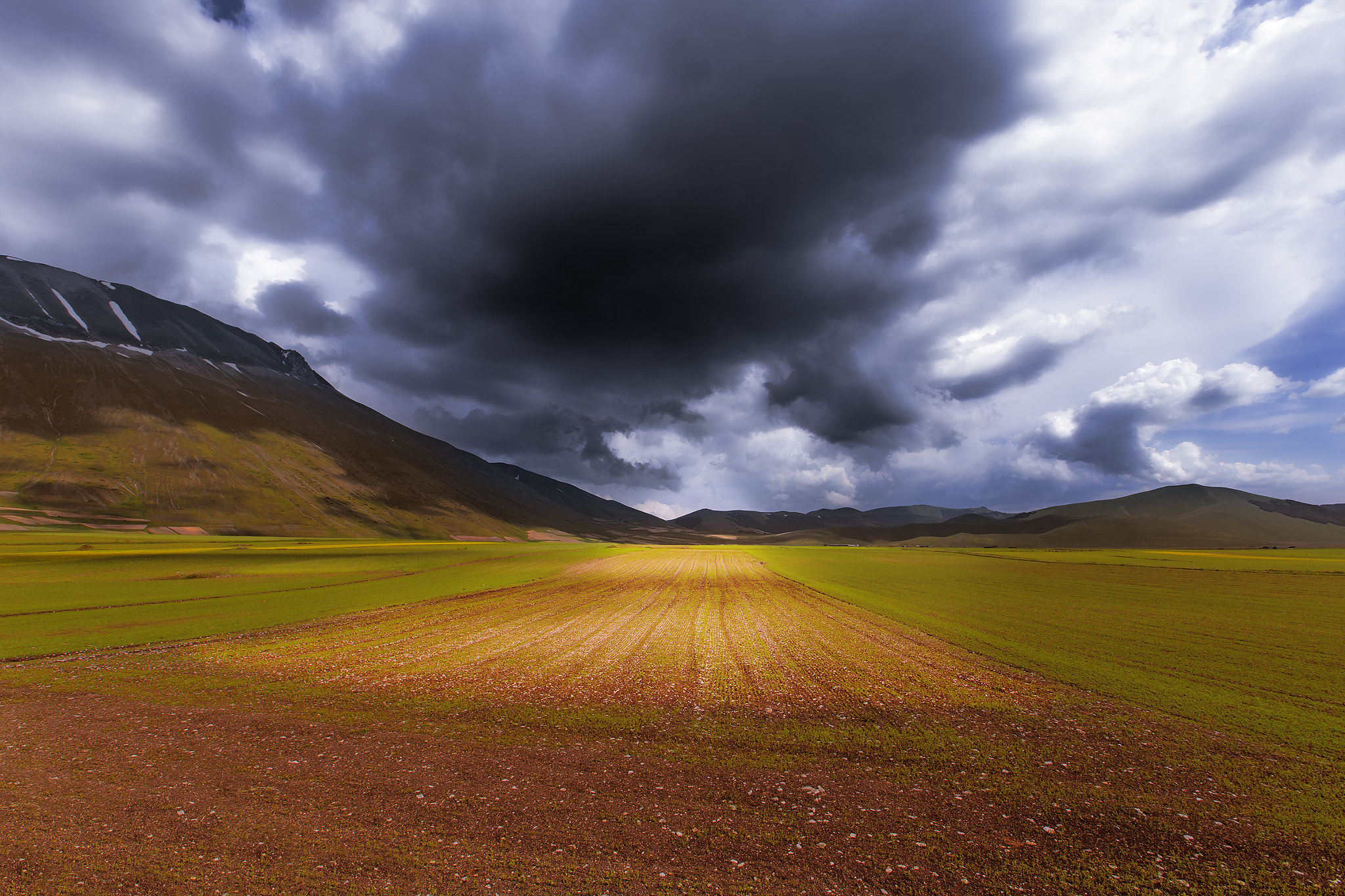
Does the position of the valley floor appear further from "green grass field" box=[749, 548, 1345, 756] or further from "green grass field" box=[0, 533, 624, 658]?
"green grass field" box=[0, 533, 624, 658]

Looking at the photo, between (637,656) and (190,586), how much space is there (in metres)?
44.0

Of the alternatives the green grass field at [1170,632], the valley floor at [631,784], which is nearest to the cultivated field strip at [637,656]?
the valley floor at [631,784]

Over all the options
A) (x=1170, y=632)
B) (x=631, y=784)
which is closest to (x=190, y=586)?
(x=631, y=784)

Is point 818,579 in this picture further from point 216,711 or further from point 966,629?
point 216,711

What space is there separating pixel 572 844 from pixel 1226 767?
13.2 metres

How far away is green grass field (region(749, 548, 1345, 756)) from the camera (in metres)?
14.1

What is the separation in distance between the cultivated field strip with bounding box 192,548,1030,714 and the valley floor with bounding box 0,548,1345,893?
0.64ft

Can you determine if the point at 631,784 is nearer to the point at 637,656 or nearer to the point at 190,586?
the point at 637,656

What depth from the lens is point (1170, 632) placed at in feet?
79.7

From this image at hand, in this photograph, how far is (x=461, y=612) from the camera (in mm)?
31141

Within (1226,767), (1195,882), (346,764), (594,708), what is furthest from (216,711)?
(1226,767)

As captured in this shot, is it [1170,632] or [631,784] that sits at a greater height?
[631,784]

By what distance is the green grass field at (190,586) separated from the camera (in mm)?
25203

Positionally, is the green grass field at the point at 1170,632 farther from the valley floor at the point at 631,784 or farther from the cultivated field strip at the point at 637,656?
the cultivated field strip at the point at 637,656
